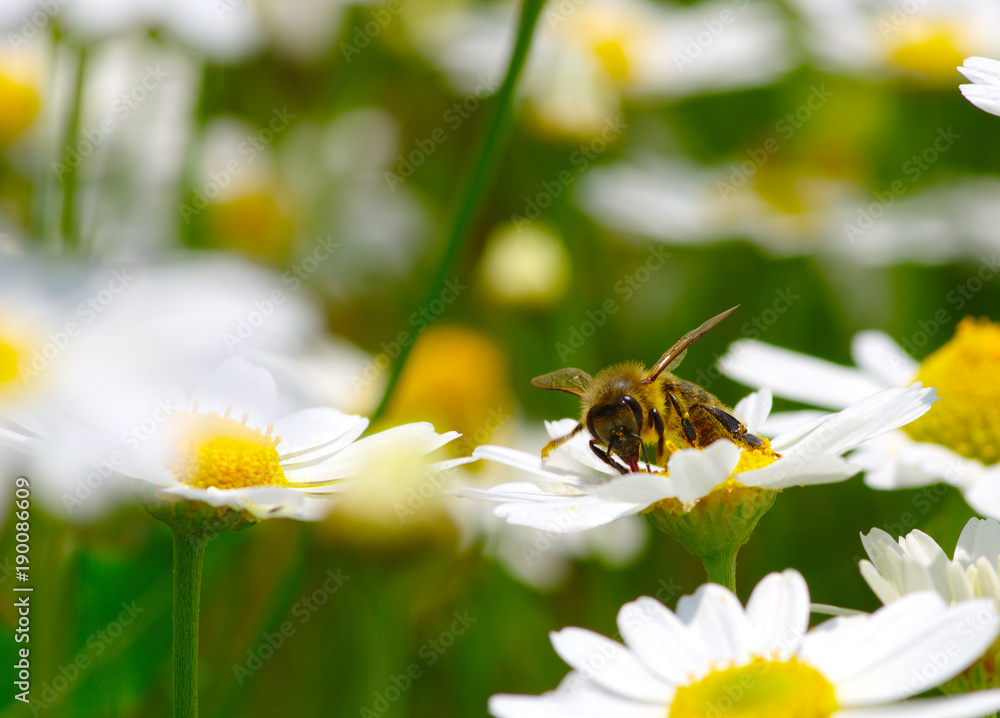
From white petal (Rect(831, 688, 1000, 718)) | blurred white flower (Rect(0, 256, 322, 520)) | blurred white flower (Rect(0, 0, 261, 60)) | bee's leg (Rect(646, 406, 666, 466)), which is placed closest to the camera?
white petal (Rect(831, 688, 1000, 718))

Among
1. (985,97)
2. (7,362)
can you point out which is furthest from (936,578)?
(7,362)

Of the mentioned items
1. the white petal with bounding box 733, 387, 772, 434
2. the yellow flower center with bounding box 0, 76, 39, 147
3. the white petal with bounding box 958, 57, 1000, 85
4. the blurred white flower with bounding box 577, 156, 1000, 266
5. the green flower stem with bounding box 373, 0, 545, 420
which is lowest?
the white petal with bounding box 733, 387, 772, 434

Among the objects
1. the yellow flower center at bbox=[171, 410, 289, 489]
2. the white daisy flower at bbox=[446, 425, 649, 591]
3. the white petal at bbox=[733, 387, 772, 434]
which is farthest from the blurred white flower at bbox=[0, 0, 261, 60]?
the white petal at bbox=[733, 387, 772, 434]

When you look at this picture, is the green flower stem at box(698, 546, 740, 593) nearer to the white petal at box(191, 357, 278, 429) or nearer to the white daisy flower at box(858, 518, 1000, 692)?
the white daisy flower at box(858, 518, 1000, 692)

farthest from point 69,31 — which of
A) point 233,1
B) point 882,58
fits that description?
point 882,58

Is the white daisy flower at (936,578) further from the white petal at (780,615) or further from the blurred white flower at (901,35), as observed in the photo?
the blurred white flower at (901,35)

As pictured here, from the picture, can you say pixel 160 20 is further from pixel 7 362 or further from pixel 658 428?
pixel 658 428

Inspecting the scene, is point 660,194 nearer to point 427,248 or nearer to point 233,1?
point 427,248
